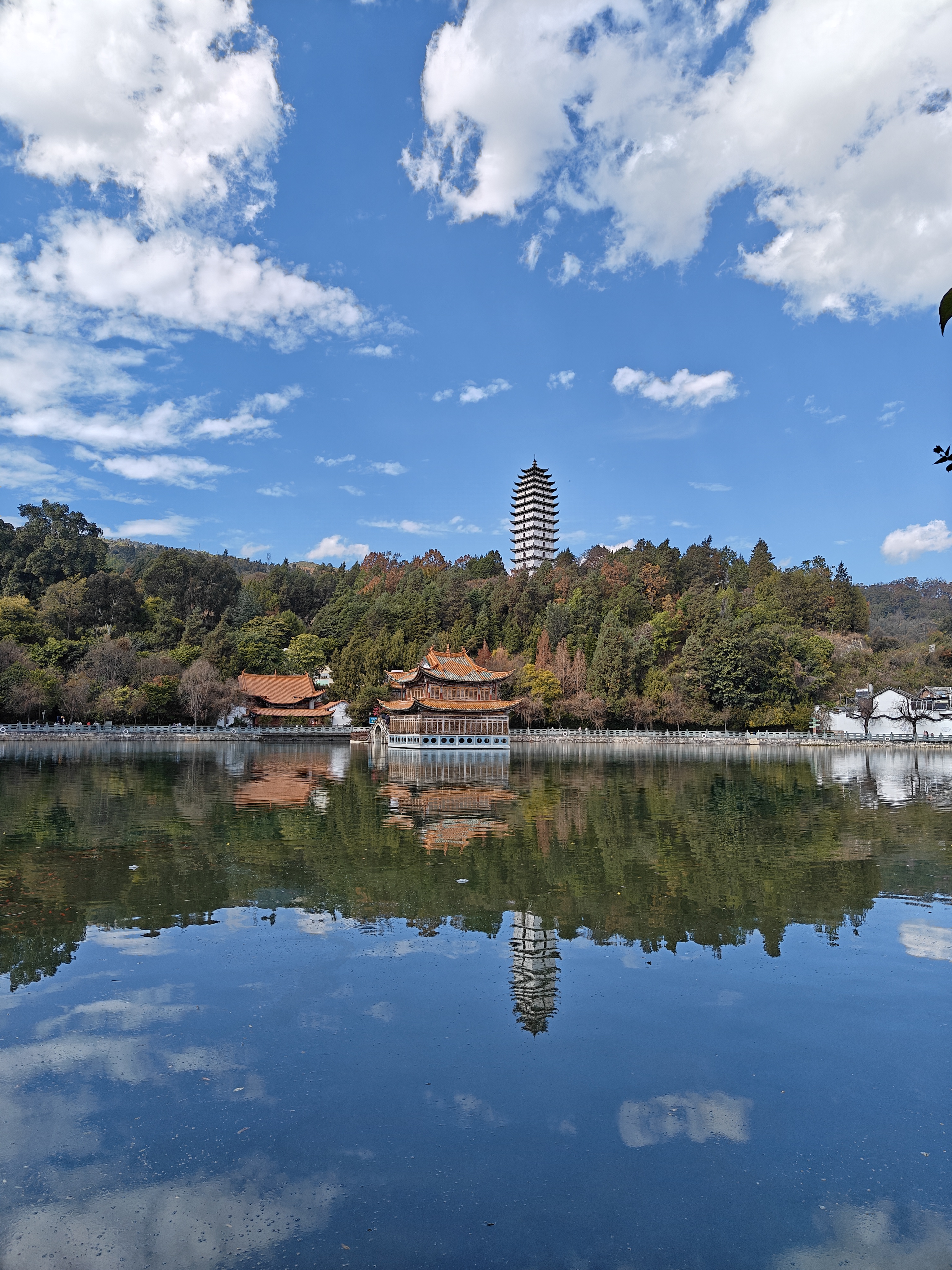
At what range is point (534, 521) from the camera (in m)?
92.0

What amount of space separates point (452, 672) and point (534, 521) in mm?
46976

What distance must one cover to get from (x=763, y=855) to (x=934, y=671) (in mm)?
55003

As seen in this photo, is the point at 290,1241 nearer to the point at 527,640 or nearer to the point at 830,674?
the point at 830,674

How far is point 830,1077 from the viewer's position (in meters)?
5.72

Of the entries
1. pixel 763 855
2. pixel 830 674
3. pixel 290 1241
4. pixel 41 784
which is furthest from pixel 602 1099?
pixel 830 674

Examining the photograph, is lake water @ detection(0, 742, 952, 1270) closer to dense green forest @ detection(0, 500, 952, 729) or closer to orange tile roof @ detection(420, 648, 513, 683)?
orange tile roof @ detection(420, 648, 513, 683)

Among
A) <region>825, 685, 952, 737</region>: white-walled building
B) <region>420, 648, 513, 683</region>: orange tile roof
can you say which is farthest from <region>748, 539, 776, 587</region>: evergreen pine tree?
<region>420, 648, 513, 683</region>: orange tile roof

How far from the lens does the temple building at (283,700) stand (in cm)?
6006

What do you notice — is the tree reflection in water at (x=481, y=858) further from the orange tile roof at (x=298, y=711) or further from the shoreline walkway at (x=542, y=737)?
Answer: the orange tile roof at (x=298, y=711)

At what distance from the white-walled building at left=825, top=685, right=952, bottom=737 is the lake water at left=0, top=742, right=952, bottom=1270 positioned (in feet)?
158

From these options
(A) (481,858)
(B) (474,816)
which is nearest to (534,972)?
(A) (481,858)

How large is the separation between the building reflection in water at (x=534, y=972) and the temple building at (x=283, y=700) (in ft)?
172

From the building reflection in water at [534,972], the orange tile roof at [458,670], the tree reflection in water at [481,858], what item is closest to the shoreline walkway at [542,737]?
the orange tile roof at [458,670]

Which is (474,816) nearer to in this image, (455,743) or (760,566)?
(455,743)
